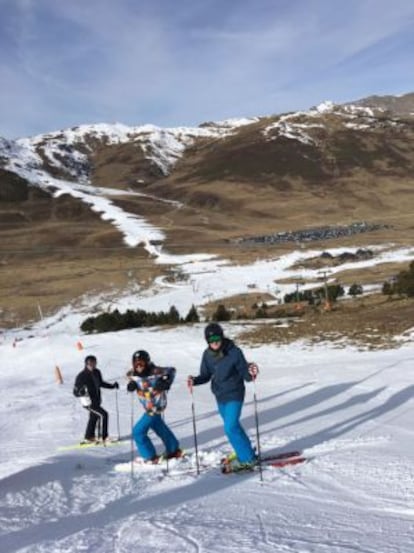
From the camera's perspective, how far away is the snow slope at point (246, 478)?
20.8 feet

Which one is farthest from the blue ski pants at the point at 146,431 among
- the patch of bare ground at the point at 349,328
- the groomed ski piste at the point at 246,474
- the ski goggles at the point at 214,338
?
the patch of bare ground at the point at 349,328

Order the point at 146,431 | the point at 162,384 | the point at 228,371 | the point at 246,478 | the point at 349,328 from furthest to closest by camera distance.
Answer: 1. the point at 349,328
2. the point at 146,431
3. the point at 162,384
4. the point at 228,371
5. the point at 246,478

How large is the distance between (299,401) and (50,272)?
73.3 m

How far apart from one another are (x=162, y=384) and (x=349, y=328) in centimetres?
1590

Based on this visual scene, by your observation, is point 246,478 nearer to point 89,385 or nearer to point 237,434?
point 237,434

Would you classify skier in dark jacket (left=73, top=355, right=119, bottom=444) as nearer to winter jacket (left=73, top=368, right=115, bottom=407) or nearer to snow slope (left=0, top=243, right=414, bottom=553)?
winter jacket (left=73, top=368, right=115, bottom=407)

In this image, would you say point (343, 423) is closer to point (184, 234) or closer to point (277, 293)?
A: point (277, 293)

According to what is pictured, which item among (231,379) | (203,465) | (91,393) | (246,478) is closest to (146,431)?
(203,465)

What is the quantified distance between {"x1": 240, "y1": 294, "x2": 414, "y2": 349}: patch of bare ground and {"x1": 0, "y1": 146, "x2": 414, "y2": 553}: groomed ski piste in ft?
2.58

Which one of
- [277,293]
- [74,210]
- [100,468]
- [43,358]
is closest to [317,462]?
[100,468]

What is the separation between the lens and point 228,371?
29.6 ft

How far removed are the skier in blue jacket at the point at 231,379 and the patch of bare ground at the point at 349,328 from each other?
1323 cm

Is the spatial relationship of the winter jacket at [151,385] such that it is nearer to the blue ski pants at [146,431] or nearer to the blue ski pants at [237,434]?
the blue ski pants at [146,431]

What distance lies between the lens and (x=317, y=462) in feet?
29.9
